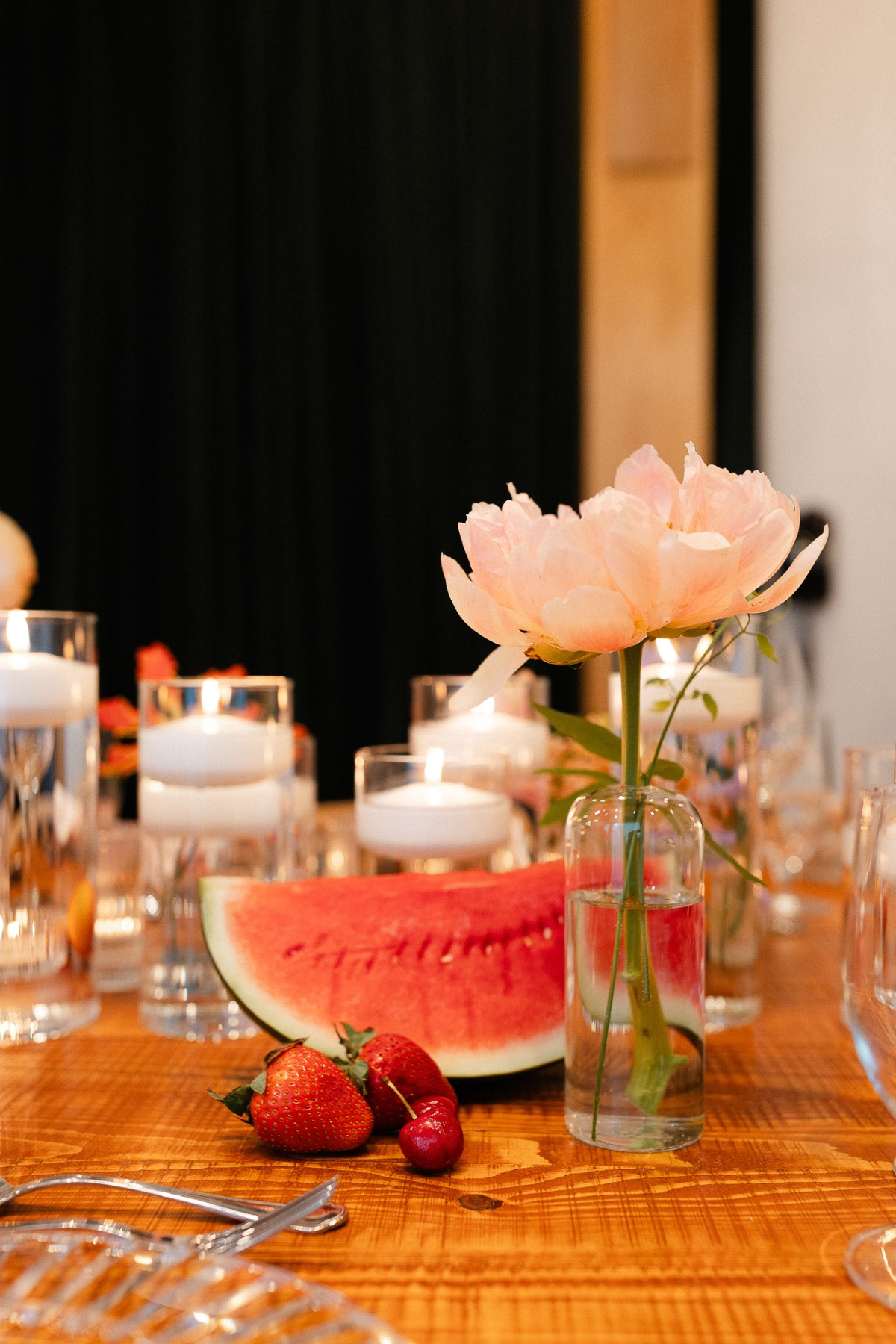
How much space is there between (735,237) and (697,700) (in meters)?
2.96

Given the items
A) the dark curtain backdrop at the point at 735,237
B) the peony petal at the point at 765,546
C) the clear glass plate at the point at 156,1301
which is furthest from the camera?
the dark curtain backdrop at the point at 735,237

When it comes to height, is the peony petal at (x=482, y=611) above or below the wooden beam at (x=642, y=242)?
below

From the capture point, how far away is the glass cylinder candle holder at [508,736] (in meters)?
1.39

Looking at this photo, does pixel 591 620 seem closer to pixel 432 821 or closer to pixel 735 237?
pixel 432 821

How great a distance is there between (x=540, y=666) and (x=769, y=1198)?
3.29m

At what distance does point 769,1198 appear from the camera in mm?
710

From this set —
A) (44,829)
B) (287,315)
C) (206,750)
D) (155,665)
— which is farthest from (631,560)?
(287,315)

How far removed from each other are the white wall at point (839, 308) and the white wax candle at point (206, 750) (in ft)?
6.68

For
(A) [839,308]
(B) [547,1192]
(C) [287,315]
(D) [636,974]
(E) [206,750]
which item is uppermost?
(C) [287,315]

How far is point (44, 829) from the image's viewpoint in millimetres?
1076

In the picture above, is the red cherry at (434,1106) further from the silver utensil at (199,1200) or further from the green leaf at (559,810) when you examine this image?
the green leaf at (559,810)

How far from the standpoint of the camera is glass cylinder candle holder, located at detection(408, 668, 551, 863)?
139 centimetres

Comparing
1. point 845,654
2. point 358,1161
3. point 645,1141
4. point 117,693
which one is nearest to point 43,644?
point 358,1161

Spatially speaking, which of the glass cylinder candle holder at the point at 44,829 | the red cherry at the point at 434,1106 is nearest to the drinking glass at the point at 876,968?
the red cherry at the point at 434,1106
